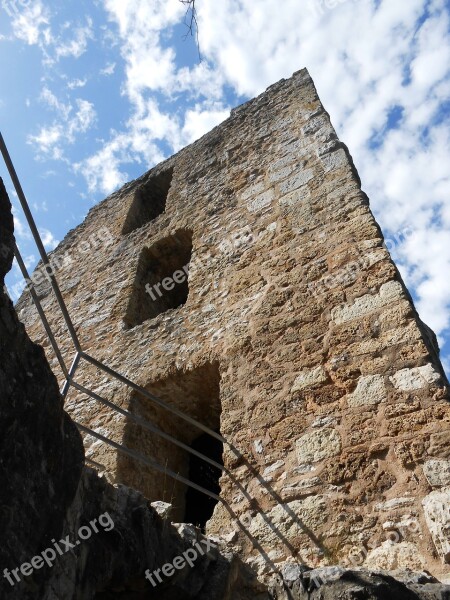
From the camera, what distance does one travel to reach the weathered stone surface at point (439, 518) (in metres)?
2.58

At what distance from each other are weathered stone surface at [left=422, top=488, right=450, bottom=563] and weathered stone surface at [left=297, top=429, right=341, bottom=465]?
581 mm

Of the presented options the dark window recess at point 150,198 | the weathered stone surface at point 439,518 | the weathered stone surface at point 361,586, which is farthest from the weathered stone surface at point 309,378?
the dark window recess at point 150,198

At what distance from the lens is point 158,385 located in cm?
457

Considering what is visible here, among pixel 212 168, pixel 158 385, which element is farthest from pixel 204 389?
pixel 212 168

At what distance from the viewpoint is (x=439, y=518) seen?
2660mm

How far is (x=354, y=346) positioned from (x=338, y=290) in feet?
1.74

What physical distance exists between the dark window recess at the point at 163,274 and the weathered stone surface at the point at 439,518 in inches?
148

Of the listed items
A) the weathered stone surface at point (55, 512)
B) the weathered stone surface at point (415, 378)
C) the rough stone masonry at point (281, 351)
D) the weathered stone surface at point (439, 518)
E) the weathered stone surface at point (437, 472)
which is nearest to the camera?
the weathered stone surface at point (55, 512)

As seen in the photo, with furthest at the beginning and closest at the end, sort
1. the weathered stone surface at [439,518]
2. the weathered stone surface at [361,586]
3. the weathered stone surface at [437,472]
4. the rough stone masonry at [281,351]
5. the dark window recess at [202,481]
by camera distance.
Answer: the dark window recess at [202,481], the rough stone masonry at [281,351], the weathered stone surface at [437,472], the weathered stone surface at [439,518], the weathered stone surface at [361,586]

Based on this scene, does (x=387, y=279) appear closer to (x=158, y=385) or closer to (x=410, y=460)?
(x=410, y=460)

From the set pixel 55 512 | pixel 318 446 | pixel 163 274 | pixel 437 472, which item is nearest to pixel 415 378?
pixel 437 472

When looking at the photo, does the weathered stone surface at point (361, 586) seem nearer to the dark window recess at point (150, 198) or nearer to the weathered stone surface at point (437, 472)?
the weathered stone surface at point (437, 472)

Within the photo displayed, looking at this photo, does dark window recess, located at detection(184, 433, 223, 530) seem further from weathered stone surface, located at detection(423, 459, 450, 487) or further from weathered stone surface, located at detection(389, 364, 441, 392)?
weathered stone surface, located at detection(423, 459, 450, 487)

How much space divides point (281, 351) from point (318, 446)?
2.63 ft
